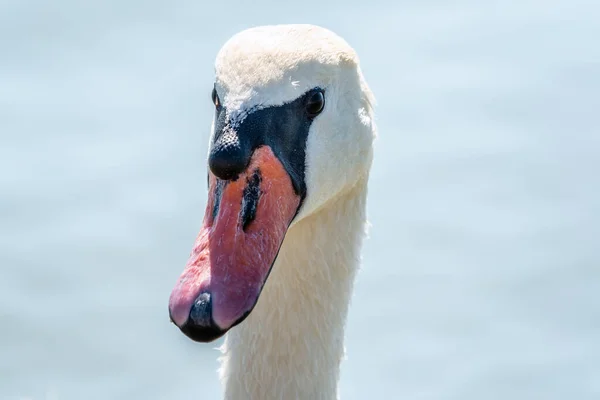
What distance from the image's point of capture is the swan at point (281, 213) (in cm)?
469

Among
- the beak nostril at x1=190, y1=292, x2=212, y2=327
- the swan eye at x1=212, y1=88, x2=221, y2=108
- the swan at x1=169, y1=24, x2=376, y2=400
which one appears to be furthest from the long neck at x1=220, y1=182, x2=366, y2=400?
the beak nostril at x1=190, y1=292, x2=212, y2=327

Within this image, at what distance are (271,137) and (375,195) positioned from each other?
324 centimetres

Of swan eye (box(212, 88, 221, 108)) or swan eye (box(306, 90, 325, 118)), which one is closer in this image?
swan eye (box(212, 88, 221, 108))

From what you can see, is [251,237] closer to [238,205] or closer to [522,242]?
[238,205]

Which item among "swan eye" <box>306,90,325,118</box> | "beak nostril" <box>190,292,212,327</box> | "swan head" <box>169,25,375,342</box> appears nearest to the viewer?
"beak nostril" <box>190,292,212,327</box>

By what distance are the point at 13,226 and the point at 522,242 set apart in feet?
8.69

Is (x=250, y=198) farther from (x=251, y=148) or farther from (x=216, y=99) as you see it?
(x=216, y=99)

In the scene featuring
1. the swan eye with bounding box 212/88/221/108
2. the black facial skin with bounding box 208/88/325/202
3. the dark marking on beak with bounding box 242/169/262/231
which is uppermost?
the swan eye with bounding box 212/88/221/108

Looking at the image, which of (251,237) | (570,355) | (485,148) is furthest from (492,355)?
(251,237)

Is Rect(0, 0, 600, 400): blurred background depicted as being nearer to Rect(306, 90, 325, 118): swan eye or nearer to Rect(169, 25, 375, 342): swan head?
Rect(169, 25, 375, 342): swan head

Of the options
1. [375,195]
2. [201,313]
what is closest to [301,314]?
[201,313]

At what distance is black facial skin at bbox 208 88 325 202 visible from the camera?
Result: 472cm

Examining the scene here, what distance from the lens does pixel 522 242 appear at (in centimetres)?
789

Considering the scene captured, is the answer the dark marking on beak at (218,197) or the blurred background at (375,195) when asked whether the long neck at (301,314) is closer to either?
the dark marking on beak at (218,197)
